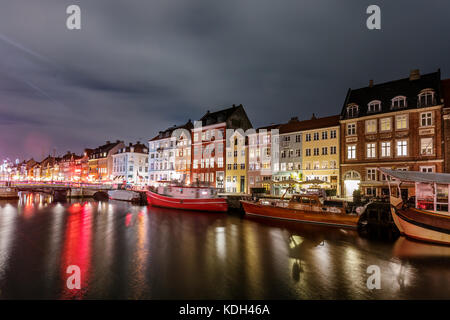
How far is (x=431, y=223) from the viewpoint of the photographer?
55.6 ft

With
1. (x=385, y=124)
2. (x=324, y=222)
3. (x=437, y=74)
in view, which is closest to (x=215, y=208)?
(x=324, y=222)

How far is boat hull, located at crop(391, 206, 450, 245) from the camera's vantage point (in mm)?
16653

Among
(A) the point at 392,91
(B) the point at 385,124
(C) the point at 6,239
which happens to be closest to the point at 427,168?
(B) the point at 385,124

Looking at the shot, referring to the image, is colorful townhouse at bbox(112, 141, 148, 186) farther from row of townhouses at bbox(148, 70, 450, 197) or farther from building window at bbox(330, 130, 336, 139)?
building window at bbox(330, 130, 336, 139)

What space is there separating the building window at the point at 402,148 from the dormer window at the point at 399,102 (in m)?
4.44

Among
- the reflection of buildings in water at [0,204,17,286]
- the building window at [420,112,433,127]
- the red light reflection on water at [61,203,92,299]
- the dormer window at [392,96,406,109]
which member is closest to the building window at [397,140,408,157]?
the building window at [420,112,433,127]

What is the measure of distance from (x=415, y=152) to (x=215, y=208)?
25.0 metres

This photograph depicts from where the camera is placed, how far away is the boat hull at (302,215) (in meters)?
22.2

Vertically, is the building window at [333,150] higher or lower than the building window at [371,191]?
higher

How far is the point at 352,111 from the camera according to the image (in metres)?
35.6

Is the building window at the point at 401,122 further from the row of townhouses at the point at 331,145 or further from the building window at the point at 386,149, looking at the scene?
the building window at the point at 386,149

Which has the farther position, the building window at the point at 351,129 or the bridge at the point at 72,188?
the bridge at the point at 72,188

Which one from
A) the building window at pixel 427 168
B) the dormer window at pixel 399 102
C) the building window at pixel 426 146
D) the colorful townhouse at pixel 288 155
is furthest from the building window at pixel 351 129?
the building window at pixel 427 168
